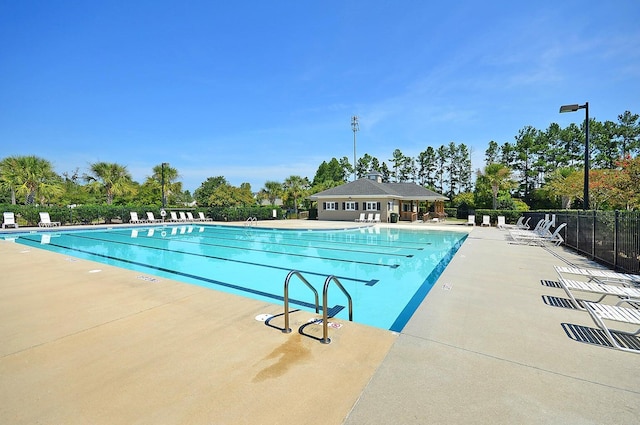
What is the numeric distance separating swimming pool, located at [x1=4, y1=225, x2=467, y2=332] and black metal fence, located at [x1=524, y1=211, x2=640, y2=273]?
417 cm

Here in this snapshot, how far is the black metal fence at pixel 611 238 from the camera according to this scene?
677cm

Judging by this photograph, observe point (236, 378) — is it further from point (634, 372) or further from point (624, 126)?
point (624, 126)

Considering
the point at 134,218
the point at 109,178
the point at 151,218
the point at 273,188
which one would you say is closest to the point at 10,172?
the point at 109,178

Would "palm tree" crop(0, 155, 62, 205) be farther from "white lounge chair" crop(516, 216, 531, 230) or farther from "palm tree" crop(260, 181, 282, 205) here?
"white lounge chair" crop(516, 216, 531, 230)

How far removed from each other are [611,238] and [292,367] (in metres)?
9.57

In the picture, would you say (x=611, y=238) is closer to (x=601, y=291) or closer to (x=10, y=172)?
(x=601, y=291)

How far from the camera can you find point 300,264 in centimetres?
1004

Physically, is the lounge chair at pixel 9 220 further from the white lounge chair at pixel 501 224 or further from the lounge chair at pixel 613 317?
the white lounge chair at pixel 501 224

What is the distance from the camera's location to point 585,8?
9.98m

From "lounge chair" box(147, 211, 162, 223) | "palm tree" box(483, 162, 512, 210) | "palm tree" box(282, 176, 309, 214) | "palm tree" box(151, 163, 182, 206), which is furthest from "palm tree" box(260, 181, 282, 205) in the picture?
"palm tree" box(483, 162, 512, 210)

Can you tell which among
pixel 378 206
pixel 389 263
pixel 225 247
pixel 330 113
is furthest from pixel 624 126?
pixel 225 247

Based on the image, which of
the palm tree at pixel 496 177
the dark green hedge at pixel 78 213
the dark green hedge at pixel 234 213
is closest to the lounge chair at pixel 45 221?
the dark green hedge at pixel 78 213

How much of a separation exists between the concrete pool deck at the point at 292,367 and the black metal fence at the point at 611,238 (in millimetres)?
4124

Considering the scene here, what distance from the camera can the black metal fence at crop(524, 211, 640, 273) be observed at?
6.77 m
